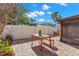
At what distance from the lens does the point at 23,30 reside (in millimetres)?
3326

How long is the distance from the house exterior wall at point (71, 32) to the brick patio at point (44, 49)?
10 cm

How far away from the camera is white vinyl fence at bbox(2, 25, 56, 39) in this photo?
3.24 metres

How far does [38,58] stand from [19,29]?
0.66m

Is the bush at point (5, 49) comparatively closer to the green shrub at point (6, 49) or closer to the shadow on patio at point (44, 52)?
the green shrub at point (6, 49)

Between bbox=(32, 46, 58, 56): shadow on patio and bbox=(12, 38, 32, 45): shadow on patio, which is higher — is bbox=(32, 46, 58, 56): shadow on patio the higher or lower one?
the lower one

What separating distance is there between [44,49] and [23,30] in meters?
0.55

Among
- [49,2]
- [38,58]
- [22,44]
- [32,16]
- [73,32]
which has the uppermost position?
[49,2]

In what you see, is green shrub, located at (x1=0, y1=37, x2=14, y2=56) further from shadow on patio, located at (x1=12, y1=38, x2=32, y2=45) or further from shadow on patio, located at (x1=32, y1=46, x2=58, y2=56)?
shadow on patio, located at (x1=32, y1=46, x2=58, y2=56)

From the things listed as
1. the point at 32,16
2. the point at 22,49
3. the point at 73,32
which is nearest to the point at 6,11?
the point at 32,16

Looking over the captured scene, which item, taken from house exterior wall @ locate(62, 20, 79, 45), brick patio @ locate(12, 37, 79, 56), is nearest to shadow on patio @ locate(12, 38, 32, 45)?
brick patio @ locate(12, 37, 79, 56)

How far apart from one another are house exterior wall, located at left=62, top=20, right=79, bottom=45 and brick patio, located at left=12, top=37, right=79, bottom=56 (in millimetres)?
102

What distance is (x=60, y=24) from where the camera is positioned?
10.6ft

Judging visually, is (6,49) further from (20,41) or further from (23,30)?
(23,30)

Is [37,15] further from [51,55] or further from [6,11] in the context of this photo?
[51,55]
